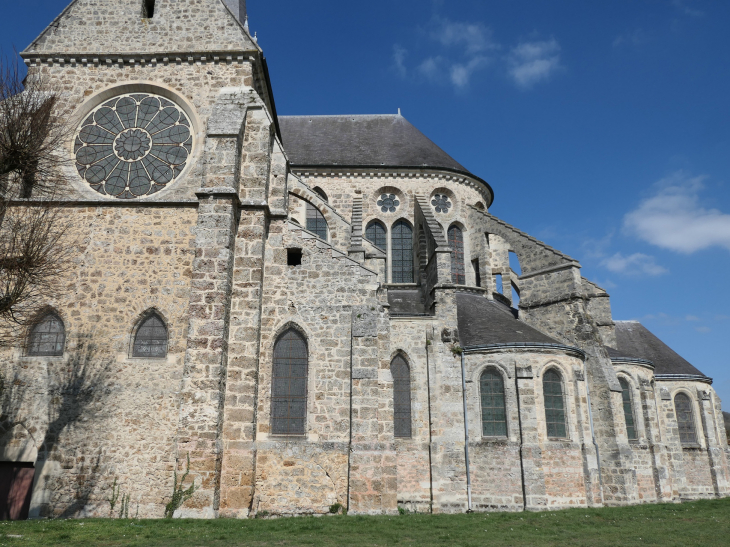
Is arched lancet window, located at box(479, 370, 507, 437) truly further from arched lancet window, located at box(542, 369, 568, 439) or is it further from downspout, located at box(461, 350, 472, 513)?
arched lancet window, located at box(542, 369, 568, 439)

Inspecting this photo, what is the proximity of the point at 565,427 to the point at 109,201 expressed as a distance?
1354 centimetres

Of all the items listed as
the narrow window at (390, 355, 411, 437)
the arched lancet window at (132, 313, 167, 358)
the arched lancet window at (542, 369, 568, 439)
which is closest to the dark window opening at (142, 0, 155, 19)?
the arched lancet window at (132, 313, 167, 358)

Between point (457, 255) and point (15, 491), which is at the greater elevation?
point (457, 255)

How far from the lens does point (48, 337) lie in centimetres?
1238

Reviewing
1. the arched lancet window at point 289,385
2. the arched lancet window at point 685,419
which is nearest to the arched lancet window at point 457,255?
the arched lancet window at point 685,419

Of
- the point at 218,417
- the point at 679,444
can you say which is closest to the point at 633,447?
the point at 679,444

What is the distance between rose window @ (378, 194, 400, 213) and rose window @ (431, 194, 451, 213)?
4.96 ft

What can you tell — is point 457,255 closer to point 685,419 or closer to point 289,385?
point 685,419

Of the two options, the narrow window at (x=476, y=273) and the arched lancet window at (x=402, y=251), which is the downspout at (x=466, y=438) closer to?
the arched lancet window at (x=402, y=251)

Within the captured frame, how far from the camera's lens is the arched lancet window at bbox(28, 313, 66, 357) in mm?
12273

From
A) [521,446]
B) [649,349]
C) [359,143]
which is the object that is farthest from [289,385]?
[649,349]

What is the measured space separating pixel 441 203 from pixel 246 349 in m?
12.7

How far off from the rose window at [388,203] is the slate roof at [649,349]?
1031 cm

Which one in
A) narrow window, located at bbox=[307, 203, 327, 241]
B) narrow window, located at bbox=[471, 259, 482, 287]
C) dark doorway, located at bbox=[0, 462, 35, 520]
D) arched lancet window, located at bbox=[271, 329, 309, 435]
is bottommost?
dark doorway, located at bbox=[0, 462, 35, 520]
